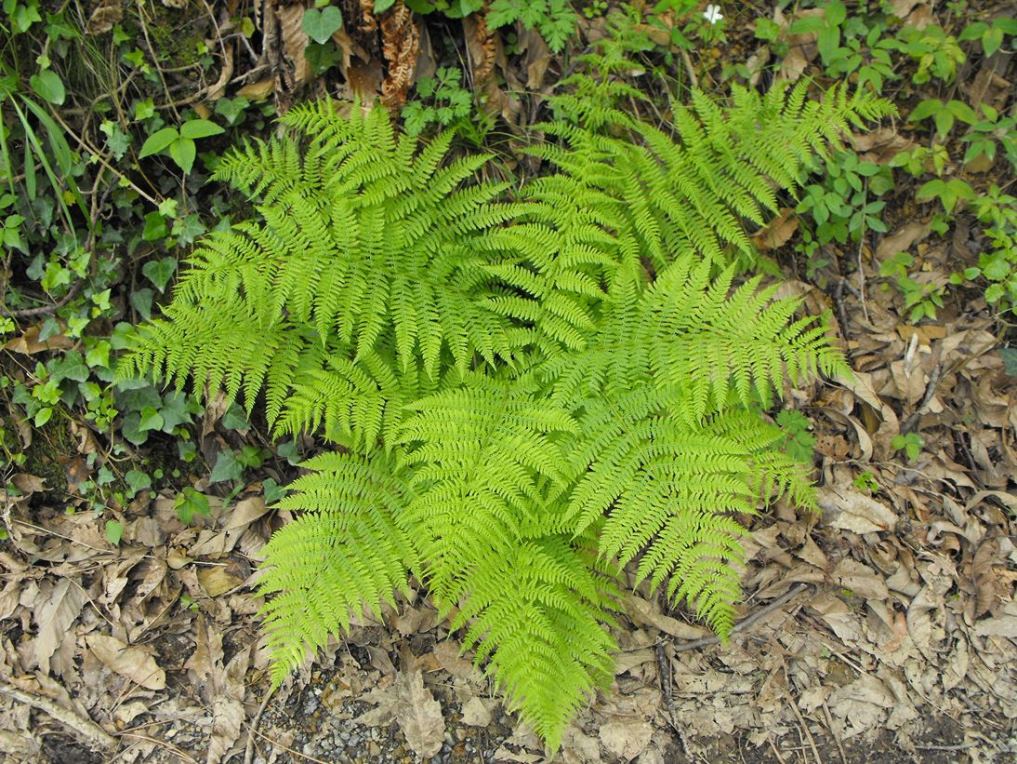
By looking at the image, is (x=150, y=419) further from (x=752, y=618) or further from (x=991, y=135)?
(x=991, y=135)

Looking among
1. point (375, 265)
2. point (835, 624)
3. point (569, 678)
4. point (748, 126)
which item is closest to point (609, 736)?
point (569, 678)

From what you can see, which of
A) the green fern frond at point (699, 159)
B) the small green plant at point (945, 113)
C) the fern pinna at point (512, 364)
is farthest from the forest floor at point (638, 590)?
the green fern frond at point (699, 159)

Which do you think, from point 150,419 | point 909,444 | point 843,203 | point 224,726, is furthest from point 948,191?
point 224,726

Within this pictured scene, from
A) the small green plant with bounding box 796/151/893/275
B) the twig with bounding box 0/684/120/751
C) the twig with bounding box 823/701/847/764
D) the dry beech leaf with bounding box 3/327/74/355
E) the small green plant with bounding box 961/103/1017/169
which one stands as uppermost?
the small green plant with bounding box 961/103/1017/169

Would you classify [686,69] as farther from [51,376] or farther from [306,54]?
[51,376]

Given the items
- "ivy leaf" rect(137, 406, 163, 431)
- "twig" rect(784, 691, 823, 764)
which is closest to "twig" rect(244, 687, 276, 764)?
"ivy leaf" rect(137, 406, 163, 431)

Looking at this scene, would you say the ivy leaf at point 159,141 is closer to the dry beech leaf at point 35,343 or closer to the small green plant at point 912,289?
the dry beech leaf at point 35,343

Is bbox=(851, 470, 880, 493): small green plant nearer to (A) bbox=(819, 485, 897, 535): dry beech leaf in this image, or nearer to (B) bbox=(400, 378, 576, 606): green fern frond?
(A) bbox=(819, 485, 897, 535): dry beech leaf
